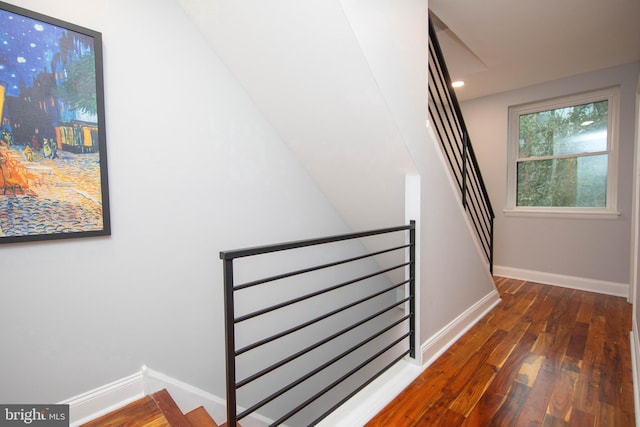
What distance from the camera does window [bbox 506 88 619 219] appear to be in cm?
336

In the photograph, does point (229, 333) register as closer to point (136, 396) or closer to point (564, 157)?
point (136, 396)

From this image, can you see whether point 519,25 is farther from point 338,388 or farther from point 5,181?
point 338,388

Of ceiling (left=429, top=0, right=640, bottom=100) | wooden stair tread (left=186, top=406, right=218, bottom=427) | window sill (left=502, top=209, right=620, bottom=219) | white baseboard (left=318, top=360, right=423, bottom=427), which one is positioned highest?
ceiling (left=429, top=0, right=640, bottom=100)

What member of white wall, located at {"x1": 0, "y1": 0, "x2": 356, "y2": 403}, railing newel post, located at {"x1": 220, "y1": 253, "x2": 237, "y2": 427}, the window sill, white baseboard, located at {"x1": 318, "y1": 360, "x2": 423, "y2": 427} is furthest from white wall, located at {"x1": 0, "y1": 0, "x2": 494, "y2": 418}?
the window sill

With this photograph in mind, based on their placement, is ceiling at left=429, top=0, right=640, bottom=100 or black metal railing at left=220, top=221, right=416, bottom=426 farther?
ceiling at left=429, top=0, right=640, bottom=100

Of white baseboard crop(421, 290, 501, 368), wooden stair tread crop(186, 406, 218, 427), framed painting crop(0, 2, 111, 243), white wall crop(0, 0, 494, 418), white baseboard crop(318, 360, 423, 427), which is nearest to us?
framed painting crop(0, 2, 111, 243)

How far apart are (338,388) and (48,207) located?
2.87 m

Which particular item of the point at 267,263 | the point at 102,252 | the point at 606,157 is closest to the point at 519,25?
the point at 606,157

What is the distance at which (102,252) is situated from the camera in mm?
1425

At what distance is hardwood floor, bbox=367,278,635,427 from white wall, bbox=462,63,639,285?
745 millimetres

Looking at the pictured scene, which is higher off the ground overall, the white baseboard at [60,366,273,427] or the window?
the window

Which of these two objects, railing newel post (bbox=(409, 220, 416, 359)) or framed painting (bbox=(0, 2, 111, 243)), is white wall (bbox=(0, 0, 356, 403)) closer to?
framed painting (bbox=(0, 2, 111, 243))

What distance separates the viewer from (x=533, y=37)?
2.57 meters

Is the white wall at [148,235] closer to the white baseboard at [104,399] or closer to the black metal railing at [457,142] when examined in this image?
the white baseboard at [104,399]
